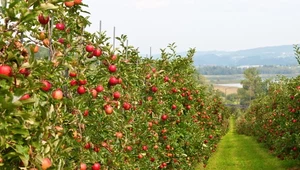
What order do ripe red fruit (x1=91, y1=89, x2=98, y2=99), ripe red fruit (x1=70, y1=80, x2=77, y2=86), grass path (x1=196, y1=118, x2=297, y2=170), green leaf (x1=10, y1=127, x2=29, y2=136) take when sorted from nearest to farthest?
Answer: green leaf (x1=10, y1=127, x2=29, y2=136) < ripe red fruit (x1=70, y1=80, x2=77, y2=86) < ripe red fruit (x1=91, y1=89, x2=98, y2=99) < grass path (x1=196, y1=118, x2=297, y2=170)

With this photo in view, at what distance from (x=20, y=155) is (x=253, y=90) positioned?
363 ft

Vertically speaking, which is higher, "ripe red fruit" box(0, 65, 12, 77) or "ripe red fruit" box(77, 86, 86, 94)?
"ripe red fruit" box(0, 65, 12, 77)

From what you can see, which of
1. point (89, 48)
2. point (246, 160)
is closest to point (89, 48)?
point (89, 48)

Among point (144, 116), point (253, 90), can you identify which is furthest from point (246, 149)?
point (253, 90)

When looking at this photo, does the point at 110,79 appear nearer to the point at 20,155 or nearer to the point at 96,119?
the point at 96,119

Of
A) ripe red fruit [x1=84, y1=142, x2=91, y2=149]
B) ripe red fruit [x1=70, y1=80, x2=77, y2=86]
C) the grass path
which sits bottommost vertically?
the grass path

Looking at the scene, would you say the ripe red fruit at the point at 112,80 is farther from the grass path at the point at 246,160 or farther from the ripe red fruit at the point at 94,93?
the grass path at the point at 246,160

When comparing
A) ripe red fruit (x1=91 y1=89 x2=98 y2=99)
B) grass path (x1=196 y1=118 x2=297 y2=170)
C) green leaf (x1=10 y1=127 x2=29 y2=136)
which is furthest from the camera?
grass path (x1=196 y1=118 x2=297 y2=170)

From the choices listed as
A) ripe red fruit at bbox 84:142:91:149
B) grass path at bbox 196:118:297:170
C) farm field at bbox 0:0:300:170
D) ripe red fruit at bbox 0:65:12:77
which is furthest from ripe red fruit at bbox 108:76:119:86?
grass path at bbox 196:118:297:170

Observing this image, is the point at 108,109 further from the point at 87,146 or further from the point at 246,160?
the point at 246,160

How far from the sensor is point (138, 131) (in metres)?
7.98

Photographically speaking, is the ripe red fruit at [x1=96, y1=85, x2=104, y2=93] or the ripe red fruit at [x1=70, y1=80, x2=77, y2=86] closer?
the ripe red fruit at [x1=70, y1=80, x2=77, y2=86]

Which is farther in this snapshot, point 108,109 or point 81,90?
point 108,109

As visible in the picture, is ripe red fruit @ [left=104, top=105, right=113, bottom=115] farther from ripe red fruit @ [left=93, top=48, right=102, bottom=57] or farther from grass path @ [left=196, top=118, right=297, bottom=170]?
grass path @ [left=196, top=118, right=297, bottom=170]
